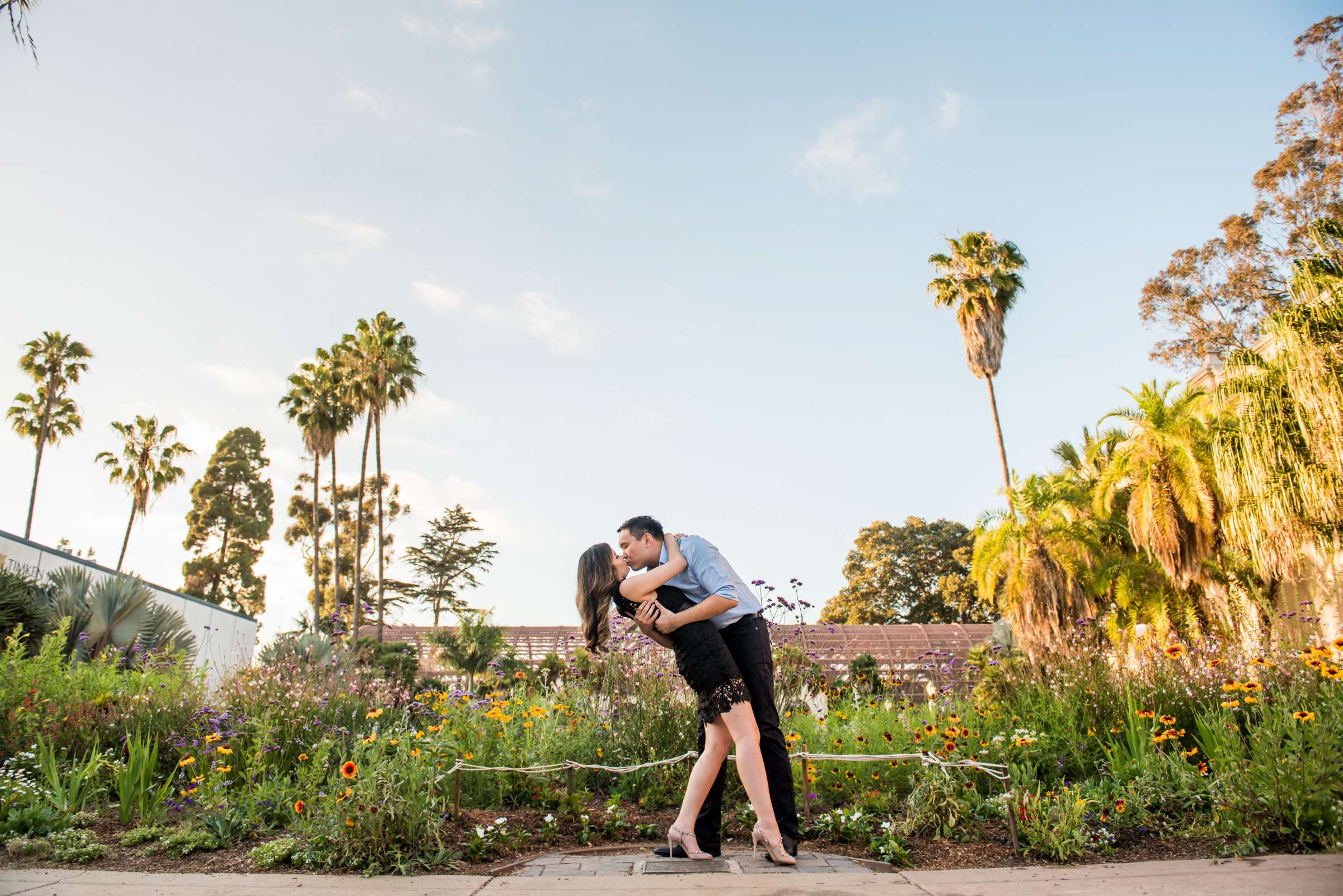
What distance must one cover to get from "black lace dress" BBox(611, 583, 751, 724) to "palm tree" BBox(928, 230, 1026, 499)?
18930 millimetres

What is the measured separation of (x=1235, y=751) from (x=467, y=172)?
7.80 metres

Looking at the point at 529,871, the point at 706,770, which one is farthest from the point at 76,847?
the point at 706,770

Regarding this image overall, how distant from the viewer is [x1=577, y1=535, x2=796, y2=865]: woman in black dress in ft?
9.52

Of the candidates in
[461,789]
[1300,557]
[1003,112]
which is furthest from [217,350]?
[1300,557]

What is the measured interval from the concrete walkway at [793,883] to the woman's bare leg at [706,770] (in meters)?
0.32

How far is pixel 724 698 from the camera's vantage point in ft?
9.61

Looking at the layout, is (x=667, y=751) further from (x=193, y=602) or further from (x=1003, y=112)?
(x=193, y=602)

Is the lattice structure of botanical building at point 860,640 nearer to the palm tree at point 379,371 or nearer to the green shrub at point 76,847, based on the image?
the palm tree at point 379,371

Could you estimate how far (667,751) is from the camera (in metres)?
4.91

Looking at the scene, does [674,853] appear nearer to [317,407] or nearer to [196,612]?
[196,612]

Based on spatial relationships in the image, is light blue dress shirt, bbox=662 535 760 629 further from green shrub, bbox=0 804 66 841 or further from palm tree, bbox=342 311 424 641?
palm tree, bbox=342 311 424 641

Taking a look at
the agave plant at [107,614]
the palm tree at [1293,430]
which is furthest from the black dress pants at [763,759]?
the palm tree at [1293,430]

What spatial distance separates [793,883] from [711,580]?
Answer: 1.14m

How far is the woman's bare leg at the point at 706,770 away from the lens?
299 cm
